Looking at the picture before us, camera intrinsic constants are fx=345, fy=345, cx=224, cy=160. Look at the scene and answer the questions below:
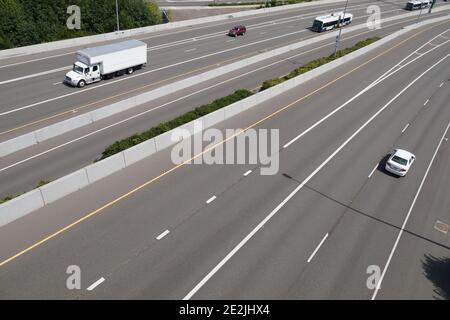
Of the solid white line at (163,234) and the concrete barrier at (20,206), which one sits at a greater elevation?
the concrete barrier at (20,206)

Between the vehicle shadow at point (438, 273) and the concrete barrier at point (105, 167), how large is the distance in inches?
810

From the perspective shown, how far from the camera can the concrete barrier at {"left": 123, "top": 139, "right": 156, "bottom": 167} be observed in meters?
25.6

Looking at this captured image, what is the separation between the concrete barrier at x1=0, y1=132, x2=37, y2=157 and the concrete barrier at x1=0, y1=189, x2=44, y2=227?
27.2 feet

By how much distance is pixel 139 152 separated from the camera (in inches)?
1038

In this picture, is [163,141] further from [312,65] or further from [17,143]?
[312,65]

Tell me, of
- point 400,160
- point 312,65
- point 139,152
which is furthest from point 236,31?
point 400,160

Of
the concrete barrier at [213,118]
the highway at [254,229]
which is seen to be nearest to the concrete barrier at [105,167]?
the highway at [254,229]

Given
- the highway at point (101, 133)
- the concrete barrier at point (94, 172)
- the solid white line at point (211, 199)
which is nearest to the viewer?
the concrete barrier at point (94, 172)

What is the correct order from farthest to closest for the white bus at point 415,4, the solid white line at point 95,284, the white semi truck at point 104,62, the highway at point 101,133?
1. the white bus at point 415,4
2. the white semi truck at point 104,62
3. the highway at point 101,133
4. the solid white line at point 95,284

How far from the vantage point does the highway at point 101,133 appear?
24.5m

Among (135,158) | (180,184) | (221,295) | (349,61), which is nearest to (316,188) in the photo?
(180,184)

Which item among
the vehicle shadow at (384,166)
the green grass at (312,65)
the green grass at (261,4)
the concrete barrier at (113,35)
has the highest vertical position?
the green grass at (261,4)

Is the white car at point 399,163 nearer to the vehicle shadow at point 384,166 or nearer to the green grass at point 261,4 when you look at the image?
the vehicle shadow at point 384,166

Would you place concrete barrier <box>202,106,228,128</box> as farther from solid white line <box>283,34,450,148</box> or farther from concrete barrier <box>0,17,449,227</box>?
solid white line <box>283,34,450,148</box>
